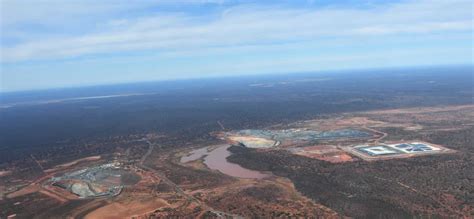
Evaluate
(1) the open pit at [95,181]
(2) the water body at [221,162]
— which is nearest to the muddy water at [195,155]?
(2) the water body at [221,162]

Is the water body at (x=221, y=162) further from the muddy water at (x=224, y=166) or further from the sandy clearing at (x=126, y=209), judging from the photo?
the sandy clearing at (x=126, y=209)

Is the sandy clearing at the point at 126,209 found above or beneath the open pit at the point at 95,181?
beneath

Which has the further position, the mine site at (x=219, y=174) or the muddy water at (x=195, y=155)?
the muddy water at (x=195, y=155)

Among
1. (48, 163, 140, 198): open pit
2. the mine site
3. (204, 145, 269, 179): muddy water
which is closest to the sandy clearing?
the mine site

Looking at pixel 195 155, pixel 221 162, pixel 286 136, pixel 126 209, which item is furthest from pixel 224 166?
pixel 286 136

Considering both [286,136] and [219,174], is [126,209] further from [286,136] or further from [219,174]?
[286,136]

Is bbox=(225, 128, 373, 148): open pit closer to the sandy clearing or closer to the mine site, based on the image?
the mine site

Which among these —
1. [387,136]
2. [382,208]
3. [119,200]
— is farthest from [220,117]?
[382,208]
